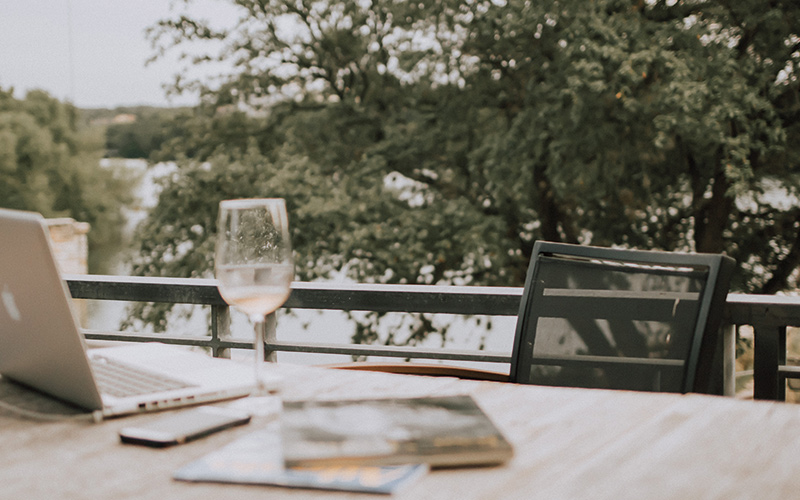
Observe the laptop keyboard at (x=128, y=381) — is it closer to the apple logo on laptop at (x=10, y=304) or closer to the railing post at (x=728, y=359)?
the apple logo on laptop at (x=10, y=304)

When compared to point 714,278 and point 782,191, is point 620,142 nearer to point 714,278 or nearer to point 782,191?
point 782,191

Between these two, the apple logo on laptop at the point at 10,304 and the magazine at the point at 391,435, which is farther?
the apple logo on laptop at the point at 10,304

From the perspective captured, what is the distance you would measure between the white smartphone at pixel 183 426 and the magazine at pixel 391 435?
76 mm

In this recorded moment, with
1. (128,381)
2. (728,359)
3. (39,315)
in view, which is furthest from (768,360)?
(39,315)

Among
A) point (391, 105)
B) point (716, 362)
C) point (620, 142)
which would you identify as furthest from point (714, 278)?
point (391, 105)

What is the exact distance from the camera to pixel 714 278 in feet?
3.73

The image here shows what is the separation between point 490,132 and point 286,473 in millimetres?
5813

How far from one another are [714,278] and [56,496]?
988 mm

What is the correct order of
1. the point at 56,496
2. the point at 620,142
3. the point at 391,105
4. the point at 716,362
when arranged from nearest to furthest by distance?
the point at 56,496 < the point at 716,362 < the point at 620,142 < the point at 391,105

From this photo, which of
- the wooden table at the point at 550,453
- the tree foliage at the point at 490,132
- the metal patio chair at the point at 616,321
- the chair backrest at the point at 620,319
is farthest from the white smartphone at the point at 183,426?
the tree foliage at the point at 490,132

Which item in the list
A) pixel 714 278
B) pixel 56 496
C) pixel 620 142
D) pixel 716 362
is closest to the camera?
pixel 56 496

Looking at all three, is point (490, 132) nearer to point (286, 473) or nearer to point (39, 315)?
point (39, 315)

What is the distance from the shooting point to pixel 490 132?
20.3 feet

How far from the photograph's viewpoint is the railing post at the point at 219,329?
6.87ft
